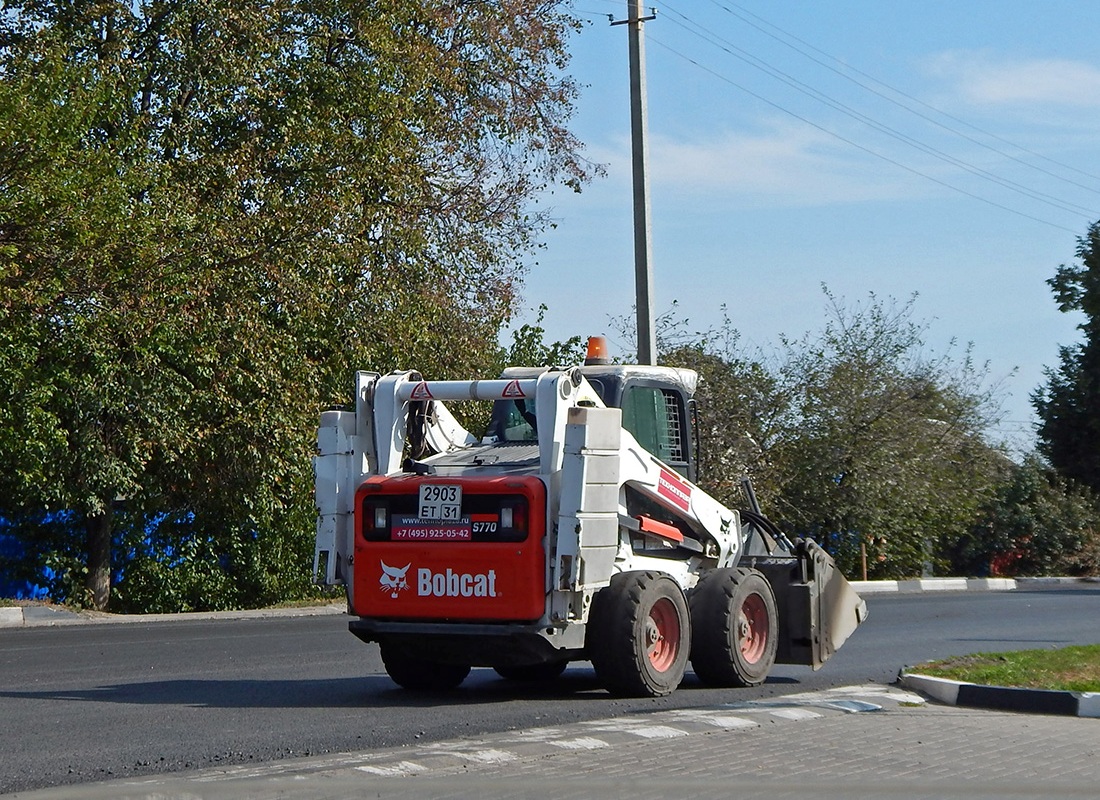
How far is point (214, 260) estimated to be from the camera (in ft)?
70.5

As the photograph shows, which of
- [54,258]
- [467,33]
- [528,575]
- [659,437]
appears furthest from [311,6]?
[528,575]

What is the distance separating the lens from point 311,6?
80.6 feet

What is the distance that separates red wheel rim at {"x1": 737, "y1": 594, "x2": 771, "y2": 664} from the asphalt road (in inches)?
11.8

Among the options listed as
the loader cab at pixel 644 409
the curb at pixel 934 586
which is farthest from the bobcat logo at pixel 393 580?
the curb at pixel 934 586

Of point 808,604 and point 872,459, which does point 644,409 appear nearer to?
point 808,604

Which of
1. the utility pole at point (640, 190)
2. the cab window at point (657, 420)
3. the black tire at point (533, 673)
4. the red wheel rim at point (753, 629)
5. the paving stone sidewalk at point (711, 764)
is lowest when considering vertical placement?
the paving stone sidewalk at point (711, 764)

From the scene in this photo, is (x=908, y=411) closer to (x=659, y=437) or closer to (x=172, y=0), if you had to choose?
(x=172, y=0)

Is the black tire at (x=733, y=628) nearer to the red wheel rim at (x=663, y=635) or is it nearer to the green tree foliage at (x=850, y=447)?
the red wheel rim at (x=663, y=635)

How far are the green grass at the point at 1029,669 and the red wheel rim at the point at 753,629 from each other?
1247 mm

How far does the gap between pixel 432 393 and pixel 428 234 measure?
15029mm

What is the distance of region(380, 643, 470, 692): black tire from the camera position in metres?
11.3

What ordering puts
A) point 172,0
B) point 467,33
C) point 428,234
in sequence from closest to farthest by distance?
point 172,0
point 428,234
point 467,33

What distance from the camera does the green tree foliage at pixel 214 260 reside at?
19.3 m

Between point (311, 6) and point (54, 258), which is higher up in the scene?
point (311, 6)
